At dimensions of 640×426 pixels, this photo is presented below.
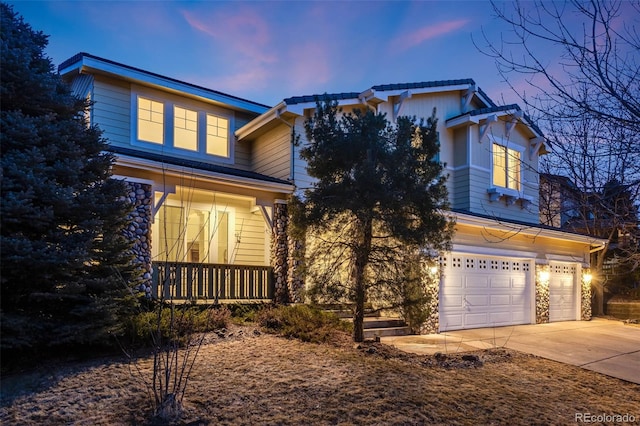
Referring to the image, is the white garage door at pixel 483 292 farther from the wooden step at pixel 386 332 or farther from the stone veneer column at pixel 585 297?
the stone veneer column at pixel 585 297

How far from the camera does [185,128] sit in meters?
12.0

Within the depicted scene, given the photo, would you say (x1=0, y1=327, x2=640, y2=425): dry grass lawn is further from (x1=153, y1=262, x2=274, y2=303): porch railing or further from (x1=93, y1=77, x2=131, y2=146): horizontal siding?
(x1=93, y1=77, x2=131, y2=146): horizontal siding

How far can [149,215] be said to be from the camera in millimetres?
9008

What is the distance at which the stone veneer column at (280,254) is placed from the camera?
10727mm

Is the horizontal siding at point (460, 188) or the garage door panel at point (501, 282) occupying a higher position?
the horizontal siding at point (460, 188)

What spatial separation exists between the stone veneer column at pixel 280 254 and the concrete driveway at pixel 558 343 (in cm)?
287

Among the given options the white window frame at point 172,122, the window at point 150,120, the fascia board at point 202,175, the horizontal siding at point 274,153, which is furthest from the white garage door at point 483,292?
the window at point 150,120

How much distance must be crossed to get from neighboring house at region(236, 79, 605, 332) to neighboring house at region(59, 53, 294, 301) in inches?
33.9

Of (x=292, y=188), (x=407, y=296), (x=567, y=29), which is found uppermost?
(x=567, y=29)

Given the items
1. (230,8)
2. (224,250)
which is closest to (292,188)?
(224,250)

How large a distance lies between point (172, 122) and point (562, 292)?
45.6 feet

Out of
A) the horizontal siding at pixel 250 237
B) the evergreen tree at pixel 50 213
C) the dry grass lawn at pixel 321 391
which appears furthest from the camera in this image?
the horizontal siding at pixel 250 237

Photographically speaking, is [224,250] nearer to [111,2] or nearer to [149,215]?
[149,215]

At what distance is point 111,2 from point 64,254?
5.71 m
